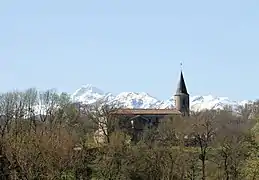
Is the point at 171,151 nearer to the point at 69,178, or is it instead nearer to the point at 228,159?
the point at 228,159

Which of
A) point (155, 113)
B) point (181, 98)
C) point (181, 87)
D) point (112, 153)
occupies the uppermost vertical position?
point (181, 87)

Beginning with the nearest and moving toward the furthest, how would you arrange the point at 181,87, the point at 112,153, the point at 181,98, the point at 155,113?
→ the point at 112,153 < the point at 155,113 < the point at 181,98 < the point at 181,87

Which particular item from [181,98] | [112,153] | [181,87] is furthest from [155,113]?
[112,153]

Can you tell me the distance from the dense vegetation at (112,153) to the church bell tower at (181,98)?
4515cm

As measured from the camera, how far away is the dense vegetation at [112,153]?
120ft

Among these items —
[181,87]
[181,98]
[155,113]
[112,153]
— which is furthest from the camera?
[181,87]

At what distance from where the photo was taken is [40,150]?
120 feet

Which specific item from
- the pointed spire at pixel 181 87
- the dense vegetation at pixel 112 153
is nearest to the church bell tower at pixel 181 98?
the pointed spire at pixel 181 87

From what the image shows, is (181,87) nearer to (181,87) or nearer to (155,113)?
(181,87)

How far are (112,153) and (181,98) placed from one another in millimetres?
72915

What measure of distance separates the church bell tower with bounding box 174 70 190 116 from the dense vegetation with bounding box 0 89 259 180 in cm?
4515

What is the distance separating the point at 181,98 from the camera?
4744 inches

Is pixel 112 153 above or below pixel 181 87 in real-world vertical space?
below

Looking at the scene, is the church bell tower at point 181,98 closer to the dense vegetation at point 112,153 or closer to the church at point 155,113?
the church at point 155,113
